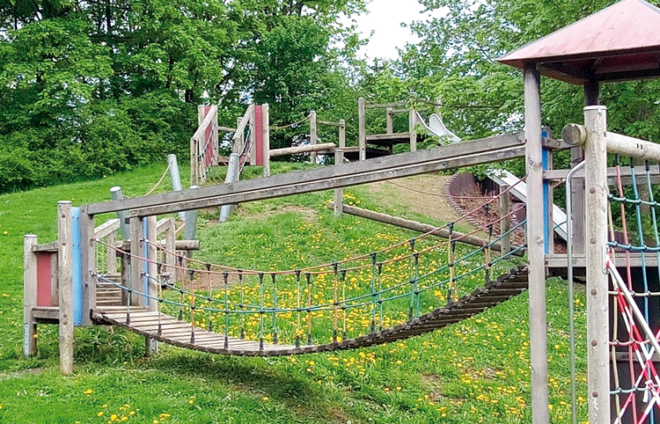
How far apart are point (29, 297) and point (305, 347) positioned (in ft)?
9.41

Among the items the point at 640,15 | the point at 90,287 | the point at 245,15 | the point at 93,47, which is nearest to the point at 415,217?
the point at 90,287

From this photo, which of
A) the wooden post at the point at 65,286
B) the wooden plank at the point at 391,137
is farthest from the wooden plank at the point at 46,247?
the wooden plank at the point at 391,137

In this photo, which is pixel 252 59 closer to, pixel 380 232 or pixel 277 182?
pixel 380 232

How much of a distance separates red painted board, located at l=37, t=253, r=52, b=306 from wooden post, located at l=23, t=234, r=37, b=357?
0.03m

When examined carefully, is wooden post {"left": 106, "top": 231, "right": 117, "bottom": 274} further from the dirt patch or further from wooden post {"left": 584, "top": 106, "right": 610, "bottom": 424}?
the dirt patch

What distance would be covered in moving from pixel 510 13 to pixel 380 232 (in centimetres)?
391

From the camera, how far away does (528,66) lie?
4.35 meters

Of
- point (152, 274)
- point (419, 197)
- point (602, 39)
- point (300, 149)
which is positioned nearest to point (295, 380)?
point (152, 274)

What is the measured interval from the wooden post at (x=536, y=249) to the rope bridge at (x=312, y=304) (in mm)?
421

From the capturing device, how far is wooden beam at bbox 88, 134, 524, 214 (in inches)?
184

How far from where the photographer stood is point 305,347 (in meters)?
5.76

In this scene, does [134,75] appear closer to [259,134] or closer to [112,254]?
[259,134]

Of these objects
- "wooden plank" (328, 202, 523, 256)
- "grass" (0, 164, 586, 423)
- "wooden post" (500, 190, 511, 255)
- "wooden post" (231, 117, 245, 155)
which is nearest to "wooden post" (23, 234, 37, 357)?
"grass" (0, 164, 586, 423)

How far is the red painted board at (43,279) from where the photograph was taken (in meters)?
7.12
